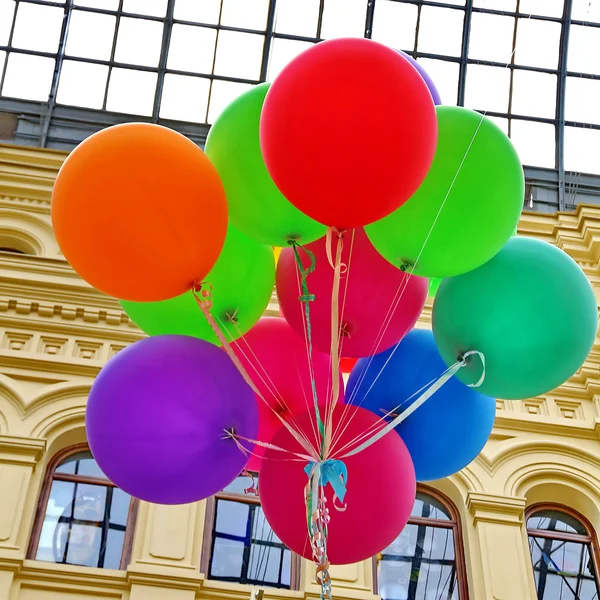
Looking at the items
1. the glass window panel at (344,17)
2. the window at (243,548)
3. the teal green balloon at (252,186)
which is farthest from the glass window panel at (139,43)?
the teal green balloon at (252,186)

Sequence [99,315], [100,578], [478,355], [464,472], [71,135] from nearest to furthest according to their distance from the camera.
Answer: [478,355] → [100,578] → [464,472] → [99,315] → [71,135]

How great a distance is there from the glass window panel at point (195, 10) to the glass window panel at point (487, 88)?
335 cm

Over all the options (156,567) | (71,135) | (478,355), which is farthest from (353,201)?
(71,135)

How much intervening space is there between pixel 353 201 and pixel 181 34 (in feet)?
30.4

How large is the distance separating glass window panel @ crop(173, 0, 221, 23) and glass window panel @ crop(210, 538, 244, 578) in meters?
7.25

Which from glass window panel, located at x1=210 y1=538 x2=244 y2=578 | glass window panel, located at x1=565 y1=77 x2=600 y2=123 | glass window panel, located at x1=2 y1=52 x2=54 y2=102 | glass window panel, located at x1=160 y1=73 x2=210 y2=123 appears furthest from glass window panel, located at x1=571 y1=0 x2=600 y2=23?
glass window panel, located at x1=210 y1=538 x2=244 y2=578

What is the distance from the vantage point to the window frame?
26.0 ft

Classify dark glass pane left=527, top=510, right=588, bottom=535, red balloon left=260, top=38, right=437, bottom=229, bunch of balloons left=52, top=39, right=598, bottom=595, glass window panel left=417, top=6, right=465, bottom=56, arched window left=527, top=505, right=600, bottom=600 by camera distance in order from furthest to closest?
1. glass window panel left=417, top=6, right=465, bottom=56
2. dark glass pane left=527, top=510, right=588, bottom=535
3. arched window left=527, top=505, right=600, bottom=600
4. bunch of balloons left=52, top=39, right=598, bottom=595
5. red balloon left=260, top=38, right=437, bottom=229

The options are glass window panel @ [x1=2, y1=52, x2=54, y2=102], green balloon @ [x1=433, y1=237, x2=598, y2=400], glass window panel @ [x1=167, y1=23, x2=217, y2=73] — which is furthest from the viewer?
glass window panel @ [x1=167, y1=23, x2=217, y2=73]

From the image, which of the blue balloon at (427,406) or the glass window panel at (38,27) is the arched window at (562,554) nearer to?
the blue balloon at (427,406)

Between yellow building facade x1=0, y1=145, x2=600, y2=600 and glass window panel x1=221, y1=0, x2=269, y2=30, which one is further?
glass window panel x1=221, y1=0, x2=269, y2=30

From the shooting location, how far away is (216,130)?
4.57 m

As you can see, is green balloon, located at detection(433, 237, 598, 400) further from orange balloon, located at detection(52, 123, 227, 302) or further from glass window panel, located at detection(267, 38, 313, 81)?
glass window panel, located at detection(267, 38, 313, 81)

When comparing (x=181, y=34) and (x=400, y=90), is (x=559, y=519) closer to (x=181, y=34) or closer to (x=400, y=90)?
(x=400, y=90)
